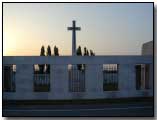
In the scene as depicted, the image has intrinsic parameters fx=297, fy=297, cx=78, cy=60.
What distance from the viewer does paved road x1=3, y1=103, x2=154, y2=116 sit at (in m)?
2.79

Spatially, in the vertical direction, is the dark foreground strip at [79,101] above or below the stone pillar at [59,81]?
below

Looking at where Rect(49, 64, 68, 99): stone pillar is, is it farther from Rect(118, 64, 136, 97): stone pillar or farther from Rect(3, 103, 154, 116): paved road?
Rect(118, 64, 136, 97): stone pillar

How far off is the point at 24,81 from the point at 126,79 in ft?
3.14

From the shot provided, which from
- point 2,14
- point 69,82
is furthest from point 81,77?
point 2,14

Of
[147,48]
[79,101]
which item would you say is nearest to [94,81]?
[79,101]

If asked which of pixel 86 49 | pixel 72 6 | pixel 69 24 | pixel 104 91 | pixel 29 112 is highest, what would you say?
pixel 72 6

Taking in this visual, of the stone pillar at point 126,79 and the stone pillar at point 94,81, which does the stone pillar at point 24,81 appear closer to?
the stone pillar at point 94,81

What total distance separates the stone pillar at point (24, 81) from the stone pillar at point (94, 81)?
530 mm

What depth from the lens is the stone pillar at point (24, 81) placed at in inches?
109

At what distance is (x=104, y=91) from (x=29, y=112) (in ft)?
2.41

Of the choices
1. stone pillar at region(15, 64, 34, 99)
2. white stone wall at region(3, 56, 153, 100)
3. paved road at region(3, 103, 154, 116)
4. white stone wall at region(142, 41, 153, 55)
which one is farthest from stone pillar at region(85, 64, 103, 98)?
stone pillar at region(15, 64, 34, 99)

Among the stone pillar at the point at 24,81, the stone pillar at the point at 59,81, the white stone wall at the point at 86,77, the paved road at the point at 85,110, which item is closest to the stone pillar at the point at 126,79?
the white stone wall at the point at 86,77

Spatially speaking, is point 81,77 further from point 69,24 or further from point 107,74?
point 69,24

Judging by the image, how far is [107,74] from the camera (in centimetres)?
279
